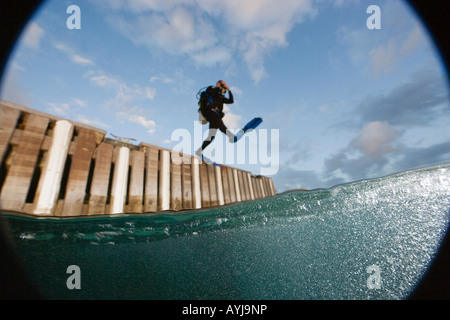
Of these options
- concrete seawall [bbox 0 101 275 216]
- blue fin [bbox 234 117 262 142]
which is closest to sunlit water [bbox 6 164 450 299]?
concrete seawall [bbox 0 101 275 216]

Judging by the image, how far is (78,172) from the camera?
420cm

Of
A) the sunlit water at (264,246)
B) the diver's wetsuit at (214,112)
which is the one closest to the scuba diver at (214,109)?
the diver's wetsuit at (214,112)

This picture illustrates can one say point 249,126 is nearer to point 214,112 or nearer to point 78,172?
point 214,112

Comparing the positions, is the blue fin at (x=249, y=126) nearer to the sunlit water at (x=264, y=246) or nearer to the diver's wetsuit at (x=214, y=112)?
the diver's wetsuit at (x=214, y=112)

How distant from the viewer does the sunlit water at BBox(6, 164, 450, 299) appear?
10.8 ft

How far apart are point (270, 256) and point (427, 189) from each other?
5196 millimetres

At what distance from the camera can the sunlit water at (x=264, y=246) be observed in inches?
130

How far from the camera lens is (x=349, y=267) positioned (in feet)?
11.8

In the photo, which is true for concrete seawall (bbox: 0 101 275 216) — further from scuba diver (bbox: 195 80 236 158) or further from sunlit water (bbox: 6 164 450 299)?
scuba diver (bbox: 195 80 236 158)

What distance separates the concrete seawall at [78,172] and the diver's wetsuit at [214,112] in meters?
1.93

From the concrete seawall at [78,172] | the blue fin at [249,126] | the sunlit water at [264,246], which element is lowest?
the sunlit water at [264,246]

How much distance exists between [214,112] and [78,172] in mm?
4953

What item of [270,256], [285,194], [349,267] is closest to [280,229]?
[285,194]

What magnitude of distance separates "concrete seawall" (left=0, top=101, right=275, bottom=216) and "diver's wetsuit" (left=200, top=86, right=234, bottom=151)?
1.93 m
